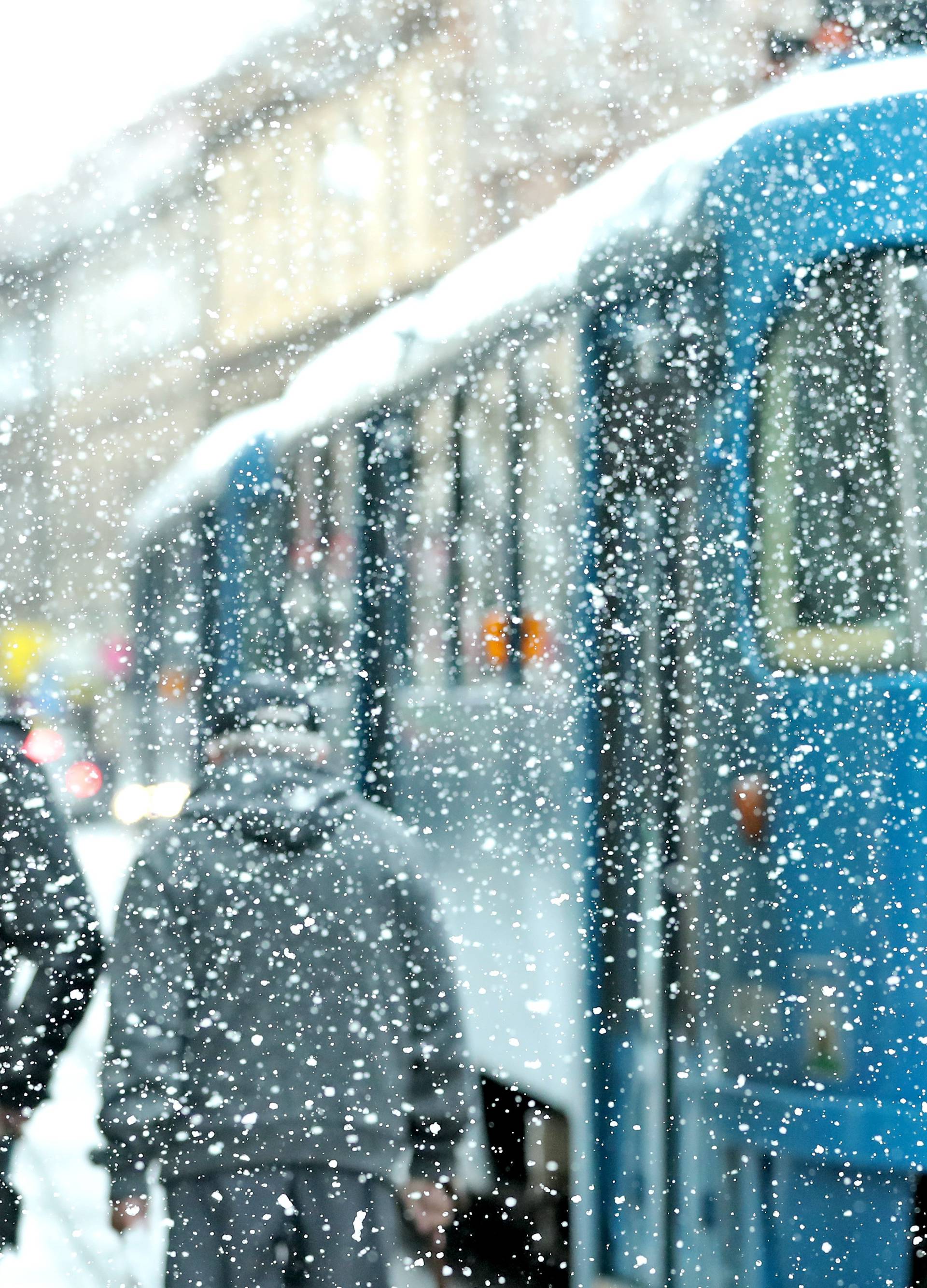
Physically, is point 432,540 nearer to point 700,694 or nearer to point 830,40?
point 700,694

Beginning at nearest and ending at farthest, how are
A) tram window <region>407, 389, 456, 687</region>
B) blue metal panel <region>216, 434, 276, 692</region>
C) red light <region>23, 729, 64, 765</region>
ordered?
red light <region>23, 729, 64, 765</region> < tram window <region>407, 389, 456, 687</region> < blue metal panel <region>216, 434, 276, 692</region>

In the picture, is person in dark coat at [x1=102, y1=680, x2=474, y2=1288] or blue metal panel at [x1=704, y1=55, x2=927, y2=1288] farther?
blue metal panel at [x1=704, y1=55, x2=927, y2=1288]

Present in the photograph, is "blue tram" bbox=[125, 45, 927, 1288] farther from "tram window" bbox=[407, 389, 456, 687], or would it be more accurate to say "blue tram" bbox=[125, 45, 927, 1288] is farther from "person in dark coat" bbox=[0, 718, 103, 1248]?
"person in dark coat" bbox=[0, 718, 103, 1248]

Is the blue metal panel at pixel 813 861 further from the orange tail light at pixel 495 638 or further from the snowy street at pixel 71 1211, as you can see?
the snowy street at pixel 71 1211

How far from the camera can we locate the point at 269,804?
3.14m

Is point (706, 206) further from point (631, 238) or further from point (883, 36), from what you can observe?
point (883, 36)

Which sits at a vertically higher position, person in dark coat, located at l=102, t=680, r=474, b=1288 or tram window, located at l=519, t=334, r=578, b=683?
tram window, located at l=519, t=334, r=578, b=683

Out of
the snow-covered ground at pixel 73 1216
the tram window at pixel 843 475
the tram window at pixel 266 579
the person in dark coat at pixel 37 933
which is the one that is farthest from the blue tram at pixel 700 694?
the tram window at pixel 266 579

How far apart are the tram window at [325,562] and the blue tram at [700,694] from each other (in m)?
0.75

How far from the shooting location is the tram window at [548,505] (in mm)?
4742

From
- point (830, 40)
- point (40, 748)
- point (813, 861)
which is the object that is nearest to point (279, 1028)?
point (40, 748)

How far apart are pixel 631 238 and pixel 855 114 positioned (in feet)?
2.30

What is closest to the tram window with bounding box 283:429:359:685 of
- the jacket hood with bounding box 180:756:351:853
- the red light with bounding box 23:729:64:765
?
the red light with bounding box 23:729:64:765

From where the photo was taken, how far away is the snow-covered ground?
4520 millimetres
